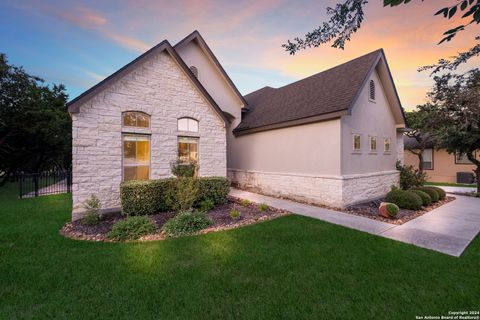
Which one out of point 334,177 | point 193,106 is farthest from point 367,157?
point 193,106

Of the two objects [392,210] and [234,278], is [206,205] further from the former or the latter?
[392,210]

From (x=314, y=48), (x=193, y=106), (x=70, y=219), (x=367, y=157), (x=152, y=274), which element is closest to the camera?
(x=152, y=274)

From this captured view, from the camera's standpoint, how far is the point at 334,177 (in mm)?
8766

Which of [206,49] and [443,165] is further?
[443,165]

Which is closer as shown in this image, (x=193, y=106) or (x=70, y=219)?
Result: (x=70, y=219)

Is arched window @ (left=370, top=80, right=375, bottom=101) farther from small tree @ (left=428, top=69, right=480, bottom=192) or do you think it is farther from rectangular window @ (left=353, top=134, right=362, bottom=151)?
small tree @ (left=428, top=69, right=480, bottom=192)

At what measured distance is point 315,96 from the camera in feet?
35.4

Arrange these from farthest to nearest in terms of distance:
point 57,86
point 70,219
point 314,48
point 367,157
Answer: point 57,86
point 367,157
point 70,219
point 314,48

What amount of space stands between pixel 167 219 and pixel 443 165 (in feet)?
83.9

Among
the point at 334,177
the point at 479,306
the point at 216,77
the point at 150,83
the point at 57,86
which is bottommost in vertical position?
the point at 479,306

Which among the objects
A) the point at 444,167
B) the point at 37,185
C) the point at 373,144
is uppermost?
the point at 373,144

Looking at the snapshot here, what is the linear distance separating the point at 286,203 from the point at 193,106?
6.22 metres

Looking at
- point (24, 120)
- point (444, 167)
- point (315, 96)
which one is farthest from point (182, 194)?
point (444, 167)

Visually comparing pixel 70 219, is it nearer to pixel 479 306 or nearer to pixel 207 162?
pixel 207 162
